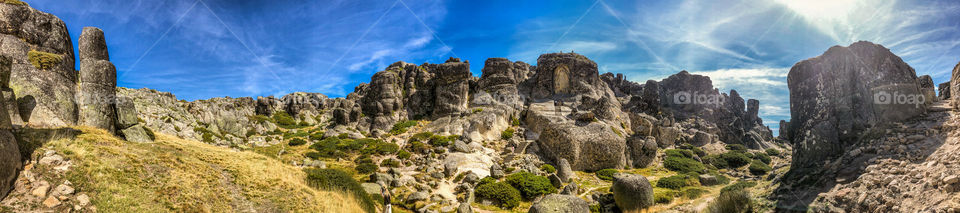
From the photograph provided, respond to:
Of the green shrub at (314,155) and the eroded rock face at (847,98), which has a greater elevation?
the eroded rock face at (847,98)

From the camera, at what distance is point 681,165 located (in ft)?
132

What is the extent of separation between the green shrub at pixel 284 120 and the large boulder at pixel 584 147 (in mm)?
48900

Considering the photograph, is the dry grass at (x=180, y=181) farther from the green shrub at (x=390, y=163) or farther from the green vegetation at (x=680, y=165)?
the green vegetation at (x=680, y=165)

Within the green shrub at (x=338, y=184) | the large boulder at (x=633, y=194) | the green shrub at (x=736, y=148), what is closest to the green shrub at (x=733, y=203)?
the large boulder at (x=633, y=194)

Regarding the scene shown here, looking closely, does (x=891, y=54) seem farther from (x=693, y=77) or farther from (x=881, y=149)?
(x=693, y=77)

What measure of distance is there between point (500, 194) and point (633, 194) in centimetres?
818

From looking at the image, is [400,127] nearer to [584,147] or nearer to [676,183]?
[584,147]

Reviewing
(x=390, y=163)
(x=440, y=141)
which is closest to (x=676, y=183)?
(x=440, y=141)

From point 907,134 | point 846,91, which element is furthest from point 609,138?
point 907,134

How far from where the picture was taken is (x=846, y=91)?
12539 mm

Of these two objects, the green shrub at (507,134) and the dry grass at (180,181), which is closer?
the dry grass at (180,181)

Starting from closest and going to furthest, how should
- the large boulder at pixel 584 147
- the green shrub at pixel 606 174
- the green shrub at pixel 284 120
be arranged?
the green shrub at pixel 606 174 < the large boulder at pixel 584 147 < the green shrub at pixel 284 120

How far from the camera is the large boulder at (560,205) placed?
1762 cm

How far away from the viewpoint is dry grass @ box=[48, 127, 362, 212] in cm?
1019
